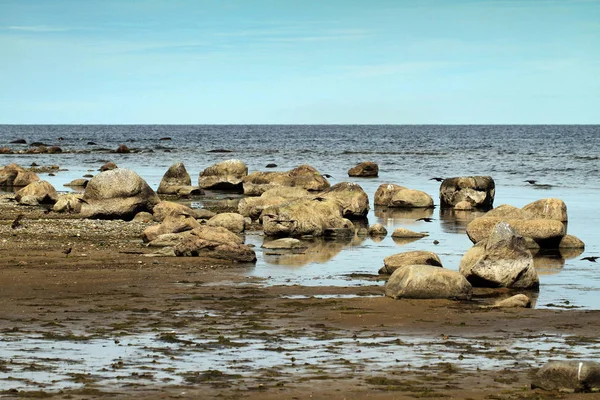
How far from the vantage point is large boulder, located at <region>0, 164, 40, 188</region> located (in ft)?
144

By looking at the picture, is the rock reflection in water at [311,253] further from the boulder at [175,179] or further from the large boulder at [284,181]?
the boulder at [175,179]

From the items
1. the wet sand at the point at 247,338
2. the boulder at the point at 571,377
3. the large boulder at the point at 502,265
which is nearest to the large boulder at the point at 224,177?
the wet sand at the point at 247,338

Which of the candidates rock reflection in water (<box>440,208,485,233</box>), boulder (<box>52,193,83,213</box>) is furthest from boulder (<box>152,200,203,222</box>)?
rock reflection in water (<box>440,208,485,233</box>)

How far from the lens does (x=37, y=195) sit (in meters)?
33.5

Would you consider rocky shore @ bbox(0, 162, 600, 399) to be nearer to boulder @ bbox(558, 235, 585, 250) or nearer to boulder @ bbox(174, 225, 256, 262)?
boulder @ bbox(174, 225, 256, 262)

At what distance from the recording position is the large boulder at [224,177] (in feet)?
146

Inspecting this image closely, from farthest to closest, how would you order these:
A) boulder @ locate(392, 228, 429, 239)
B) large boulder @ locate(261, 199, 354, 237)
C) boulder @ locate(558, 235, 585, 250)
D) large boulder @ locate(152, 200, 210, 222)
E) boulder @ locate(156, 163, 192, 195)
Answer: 1. boulder @ locate(156, 163, 192, 195)
2. large boulder @ locate(152, 200, 210, 222)
3. boulder @ locate(392, 228, 429, 239)
4. large boulder @ locate(261, 199, 354, 237)
5. boulder @ locate(558, 235, 585, 250)

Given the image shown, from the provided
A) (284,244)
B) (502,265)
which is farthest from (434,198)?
(502,265)

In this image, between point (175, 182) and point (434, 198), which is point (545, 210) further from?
point (175, 182)

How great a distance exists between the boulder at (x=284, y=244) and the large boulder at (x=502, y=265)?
20.4 ft

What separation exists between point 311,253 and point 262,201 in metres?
8.03

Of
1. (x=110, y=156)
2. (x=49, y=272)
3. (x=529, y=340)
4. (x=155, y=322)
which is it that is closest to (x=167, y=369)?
(x=155, y=322)

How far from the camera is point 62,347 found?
1198 cm

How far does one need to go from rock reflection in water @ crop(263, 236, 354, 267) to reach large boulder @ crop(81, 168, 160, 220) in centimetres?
658
